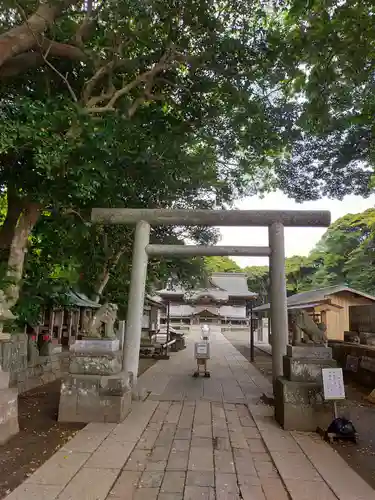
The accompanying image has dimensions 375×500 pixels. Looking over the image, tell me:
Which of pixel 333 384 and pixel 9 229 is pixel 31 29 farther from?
pixel 333 384

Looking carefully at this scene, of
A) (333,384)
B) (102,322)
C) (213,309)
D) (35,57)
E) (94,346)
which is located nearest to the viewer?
(333,384)

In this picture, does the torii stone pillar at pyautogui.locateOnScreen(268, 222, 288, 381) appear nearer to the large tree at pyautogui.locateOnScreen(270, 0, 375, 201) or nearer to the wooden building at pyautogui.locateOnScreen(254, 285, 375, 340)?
the large tree at pyautogui.locateOnScreen(270, 0, 375, 201)

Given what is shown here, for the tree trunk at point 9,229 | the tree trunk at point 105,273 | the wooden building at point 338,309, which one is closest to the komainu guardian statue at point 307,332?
the tree trunk at point 9,229

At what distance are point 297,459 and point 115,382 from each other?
283cm

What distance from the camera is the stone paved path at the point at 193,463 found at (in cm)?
345

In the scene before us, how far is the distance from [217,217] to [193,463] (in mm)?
4922

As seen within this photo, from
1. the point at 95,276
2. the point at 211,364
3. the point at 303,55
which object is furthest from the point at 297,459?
the point at 95,276

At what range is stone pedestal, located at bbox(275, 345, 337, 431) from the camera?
5.67 meters

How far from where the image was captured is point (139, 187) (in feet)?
35.1

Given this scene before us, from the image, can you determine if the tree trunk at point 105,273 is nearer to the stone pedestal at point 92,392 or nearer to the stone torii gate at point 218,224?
the stone torii gate at point 218,224

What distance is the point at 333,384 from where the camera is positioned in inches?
210

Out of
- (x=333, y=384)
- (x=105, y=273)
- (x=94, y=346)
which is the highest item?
(x=105, y=273)

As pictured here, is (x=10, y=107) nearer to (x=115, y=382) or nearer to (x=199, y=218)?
(x=199, y=218)

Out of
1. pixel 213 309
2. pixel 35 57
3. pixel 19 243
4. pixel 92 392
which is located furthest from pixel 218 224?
pixel 213 309
